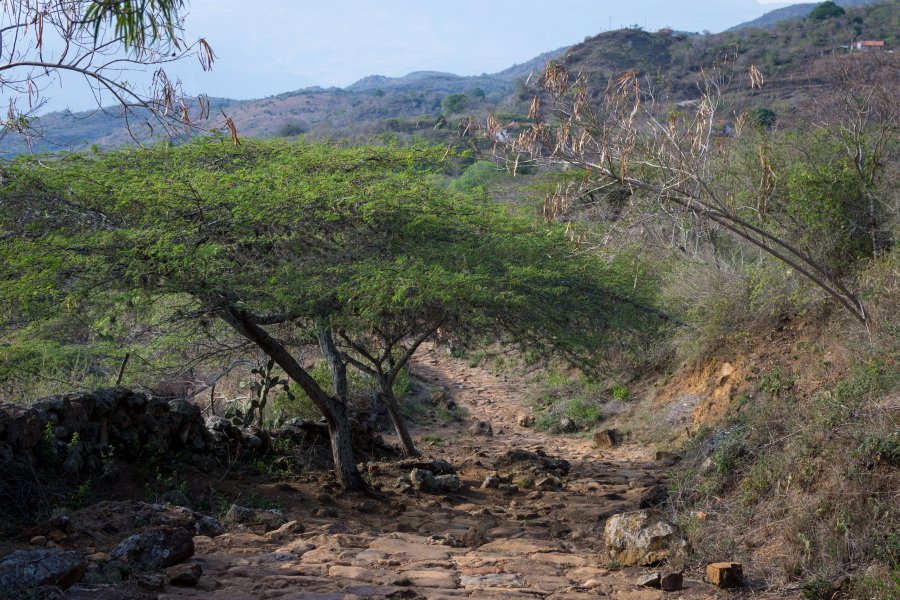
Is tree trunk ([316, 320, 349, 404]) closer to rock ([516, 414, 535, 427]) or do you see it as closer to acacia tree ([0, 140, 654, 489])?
acacia tree ([0, 140, 654, 489])

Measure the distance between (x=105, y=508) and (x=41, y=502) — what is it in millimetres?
543

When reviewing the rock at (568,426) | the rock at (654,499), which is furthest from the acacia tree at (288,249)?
the rock at (568,426)

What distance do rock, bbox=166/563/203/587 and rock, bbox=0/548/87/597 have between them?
593mm

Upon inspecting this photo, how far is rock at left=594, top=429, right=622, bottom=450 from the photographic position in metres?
13.4

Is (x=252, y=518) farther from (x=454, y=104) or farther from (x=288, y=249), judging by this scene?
(x=454, y=104)

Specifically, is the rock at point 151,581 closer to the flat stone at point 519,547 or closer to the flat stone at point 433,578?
the flat stone at point 433,578

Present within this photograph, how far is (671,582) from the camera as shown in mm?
5621

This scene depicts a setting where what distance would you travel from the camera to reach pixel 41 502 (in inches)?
260

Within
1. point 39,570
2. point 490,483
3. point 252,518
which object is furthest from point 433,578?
point 490,483

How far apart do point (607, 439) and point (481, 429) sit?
247 cm

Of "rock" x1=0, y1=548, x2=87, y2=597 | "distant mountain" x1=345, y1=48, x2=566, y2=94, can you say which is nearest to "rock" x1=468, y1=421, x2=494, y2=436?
"rock" x1=0, y1=548, x2=87, y2=597

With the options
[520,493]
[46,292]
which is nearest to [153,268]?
[46,292]

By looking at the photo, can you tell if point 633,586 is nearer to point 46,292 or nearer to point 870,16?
point 46,292

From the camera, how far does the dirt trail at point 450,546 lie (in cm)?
546
